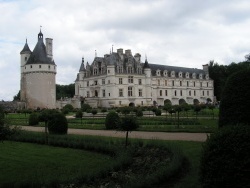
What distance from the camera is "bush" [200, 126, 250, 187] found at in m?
5.43

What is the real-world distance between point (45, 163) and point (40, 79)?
45.7 m

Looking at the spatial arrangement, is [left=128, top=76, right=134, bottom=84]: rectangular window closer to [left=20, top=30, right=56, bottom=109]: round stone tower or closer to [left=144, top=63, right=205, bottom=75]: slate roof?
[left=144, top=63, right=205, bottom=75]: slate roof

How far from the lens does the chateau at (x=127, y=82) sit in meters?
60.9

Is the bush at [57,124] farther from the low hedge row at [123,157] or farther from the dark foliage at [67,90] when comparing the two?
the dark foliage at [67,90]

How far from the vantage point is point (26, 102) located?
2228 inches

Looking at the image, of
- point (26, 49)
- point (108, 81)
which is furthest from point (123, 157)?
point (26, 49)

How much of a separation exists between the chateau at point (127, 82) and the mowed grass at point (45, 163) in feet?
152

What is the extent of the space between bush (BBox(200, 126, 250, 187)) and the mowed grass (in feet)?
12.0

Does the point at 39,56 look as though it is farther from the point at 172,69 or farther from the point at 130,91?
Answer: the point at 172,69

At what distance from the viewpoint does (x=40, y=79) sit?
180ft

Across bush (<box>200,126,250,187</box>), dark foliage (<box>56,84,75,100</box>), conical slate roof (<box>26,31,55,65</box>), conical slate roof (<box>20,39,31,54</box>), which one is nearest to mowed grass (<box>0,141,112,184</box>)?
bush (<box>200,126,250,187</box>)

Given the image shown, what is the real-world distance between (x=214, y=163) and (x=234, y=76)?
9.49 feet

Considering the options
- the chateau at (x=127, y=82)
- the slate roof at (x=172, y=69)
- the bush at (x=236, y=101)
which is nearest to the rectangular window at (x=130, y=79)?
the chateau at (x=127, y=82)

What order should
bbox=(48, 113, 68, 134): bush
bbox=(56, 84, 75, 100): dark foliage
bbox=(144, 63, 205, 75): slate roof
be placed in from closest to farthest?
bbox=(48, 113, 68, 134): bush
bbox=(144, 63, 205, 75): slate roof
bbox=(56, 84, 75, 100): dark foliage
